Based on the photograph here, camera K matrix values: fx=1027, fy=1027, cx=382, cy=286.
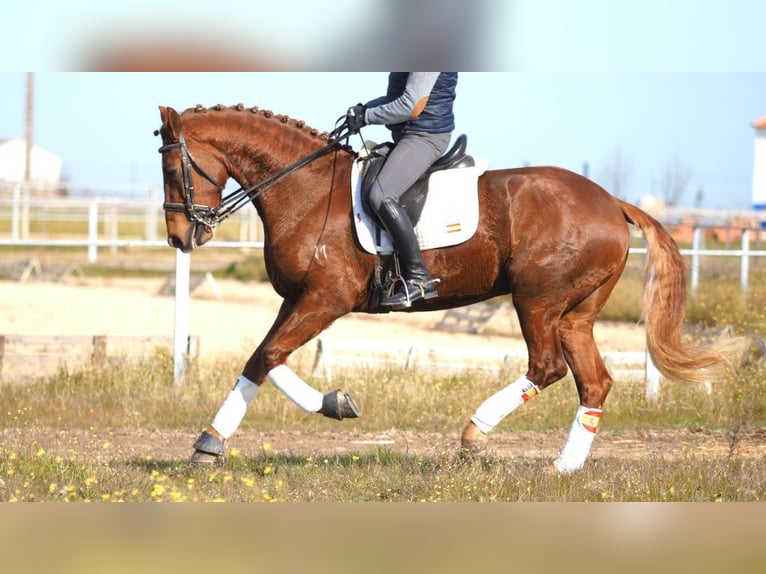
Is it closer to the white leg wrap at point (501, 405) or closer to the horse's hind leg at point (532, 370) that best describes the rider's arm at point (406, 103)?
the horse's hind leg at point (532, 370)

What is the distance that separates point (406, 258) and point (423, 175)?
65 cm

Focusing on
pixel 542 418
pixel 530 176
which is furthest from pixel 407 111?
pixel 542 418

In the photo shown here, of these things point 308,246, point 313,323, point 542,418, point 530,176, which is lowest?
point 542,418

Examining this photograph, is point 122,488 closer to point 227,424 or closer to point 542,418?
point 227,424

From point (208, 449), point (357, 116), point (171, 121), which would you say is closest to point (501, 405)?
point (208, 449)

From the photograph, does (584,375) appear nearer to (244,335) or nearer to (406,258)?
(406,258)

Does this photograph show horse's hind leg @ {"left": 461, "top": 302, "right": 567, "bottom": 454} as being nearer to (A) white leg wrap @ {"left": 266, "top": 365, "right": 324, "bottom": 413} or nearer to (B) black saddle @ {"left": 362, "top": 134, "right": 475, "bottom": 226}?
(B) black saddle @ {"left": 362, "top": 134, "right": 475, "bottom": 226}

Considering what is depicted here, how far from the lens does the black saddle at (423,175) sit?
283 inches

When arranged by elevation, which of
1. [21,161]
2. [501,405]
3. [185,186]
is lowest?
[501,405]

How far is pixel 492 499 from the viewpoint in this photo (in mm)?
6094

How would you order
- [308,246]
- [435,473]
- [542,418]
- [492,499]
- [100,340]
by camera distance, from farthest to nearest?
1. [100,340]
2. [542,418]
3. [308,246]
4. [435,473]
5. [492,499]

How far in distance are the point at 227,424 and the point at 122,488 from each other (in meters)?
0.99

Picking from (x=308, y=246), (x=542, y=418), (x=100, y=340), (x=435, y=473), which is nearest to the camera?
(x=435, y=473)

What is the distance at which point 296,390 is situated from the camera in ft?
22.3
